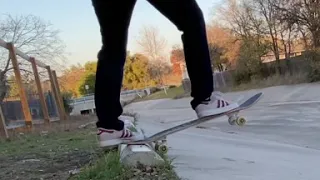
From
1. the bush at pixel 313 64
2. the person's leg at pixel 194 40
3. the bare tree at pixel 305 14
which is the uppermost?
Answer: the bare tree at pixel 305 14

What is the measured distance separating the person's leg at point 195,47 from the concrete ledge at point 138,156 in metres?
0.44

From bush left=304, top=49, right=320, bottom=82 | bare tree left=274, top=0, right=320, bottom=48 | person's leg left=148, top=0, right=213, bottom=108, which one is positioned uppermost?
bare tree left=274, top=0, right=320, bottom=48

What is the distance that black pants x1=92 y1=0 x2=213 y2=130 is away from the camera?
1.89 meters

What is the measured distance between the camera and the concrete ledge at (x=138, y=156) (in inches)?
92.9

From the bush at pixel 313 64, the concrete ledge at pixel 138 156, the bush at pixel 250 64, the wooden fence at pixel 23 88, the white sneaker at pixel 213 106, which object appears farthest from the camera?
the bush at pixel 250 64

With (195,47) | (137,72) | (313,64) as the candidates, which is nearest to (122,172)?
(195,47)

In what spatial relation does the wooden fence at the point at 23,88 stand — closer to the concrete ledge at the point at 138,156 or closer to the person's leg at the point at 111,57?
the concrete ledge at the point at 138,156

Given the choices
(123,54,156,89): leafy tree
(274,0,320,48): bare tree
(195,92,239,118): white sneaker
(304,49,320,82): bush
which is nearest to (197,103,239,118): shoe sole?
(195,92,239,118): white sneaker

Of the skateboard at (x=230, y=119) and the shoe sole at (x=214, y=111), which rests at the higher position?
the shoe sole at (x=214, y=111)

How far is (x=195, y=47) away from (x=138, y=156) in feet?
2.38

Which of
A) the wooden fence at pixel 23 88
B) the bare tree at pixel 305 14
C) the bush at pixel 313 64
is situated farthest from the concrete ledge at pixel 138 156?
the bare tree at pixel 305 14

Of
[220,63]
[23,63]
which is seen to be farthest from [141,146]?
[220,63]

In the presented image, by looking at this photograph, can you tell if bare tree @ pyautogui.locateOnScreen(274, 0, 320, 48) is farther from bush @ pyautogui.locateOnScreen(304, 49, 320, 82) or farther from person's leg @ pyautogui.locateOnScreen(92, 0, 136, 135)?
person's leg @ pyautogui.locateOnScreen(92, 0, 136, 135)

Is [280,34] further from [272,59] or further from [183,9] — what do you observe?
[183,9]
